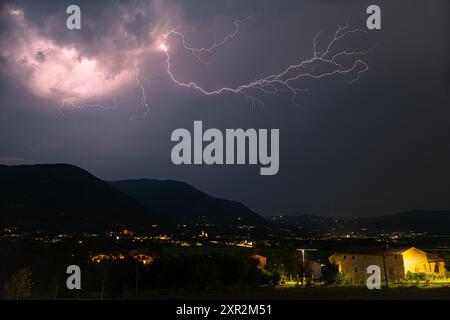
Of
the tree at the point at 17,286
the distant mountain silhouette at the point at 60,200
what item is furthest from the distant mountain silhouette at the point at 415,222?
the tree at the point at 17,286

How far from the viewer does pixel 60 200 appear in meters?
101

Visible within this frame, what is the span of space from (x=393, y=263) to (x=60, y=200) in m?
89.7

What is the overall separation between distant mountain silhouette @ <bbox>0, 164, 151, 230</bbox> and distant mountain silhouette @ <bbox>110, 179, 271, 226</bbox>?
26.7 metres

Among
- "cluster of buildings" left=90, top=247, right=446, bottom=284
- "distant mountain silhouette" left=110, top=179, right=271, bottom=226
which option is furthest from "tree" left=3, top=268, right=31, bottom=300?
"distant mountain silhouette" left=110, top=179, right=271, bottom=226

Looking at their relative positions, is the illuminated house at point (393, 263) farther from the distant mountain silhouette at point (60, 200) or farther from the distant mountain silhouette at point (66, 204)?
the distant mountain silhouette at point (60, 200)

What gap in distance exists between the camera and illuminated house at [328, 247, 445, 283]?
91.1ft

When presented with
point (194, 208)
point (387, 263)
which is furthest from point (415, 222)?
point (387, 263)

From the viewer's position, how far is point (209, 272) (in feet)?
84.4

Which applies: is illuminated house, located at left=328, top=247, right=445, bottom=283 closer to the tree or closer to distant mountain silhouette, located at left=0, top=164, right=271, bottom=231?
the tree

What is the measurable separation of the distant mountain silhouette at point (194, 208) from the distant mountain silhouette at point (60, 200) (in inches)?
1052

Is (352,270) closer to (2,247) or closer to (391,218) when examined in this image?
(2,247)

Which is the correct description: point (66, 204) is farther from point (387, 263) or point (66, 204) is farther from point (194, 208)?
point (387, 263)

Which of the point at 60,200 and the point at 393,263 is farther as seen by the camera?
the point at 60,200
